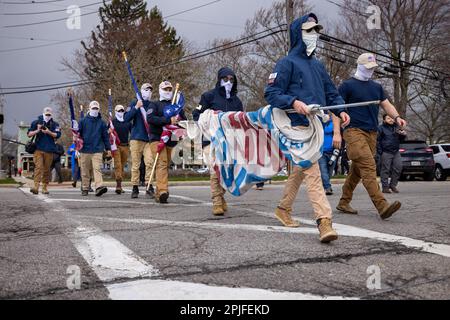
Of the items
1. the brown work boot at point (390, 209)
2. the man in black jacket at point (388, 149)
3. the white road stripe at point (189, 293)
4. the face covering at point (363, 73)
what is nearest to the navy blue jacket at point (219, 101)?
the face covering at point (363, 73)

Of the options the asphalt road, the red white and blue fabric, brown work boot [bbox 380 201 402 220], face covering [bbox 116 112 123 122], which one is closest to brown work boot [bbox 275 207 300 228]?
the asphalt road

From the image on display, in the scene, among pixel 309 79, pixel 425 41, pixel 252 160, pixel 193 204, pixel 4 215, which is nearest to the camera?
pixel 309 79

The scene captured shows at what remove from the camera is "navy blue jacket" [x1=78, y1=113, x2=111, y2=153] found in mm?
11062

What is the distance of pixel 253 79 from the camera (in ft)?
122

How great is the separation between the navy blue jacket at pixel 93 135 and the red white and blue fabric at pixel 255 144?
4.69 metres

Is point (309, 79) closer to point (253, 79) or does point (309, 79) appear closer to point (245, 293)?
point (245, 293)

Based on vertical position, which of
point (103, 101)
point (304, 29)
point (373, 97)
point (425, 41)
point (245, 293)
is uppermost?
point (425, 41)

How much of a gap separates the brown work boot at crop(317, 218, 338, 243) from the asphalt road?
71 mm

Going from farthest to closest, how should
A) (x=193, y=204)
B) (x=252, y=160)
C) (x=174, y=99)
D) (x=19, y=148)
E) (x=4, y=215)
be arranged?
(x=19, y=148) → (x=174, y=99) → (x=193, y=204) → (x=4, y=215) → (x=252, y=160)

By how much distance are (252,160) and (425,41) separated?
2767 cm

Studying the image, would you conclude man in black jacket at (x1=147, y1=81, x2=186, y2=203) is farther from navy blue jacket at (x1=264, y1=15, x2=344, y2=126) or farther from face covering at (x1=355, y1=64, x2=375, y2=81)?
navy blue jacket at (x1=264, y1=15, x2=344, y2=126)

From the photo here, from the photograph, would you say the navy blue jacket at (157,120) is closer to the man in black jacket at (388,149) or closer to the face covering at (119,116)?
the face covering at (119,116)

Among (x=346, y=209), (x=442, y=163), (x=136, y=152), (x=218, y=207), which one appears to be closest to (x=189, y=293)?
(x=218, y=207)

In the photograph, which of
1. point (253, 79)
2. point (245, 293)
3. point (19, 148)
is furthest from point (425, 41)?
point (19, 148)
